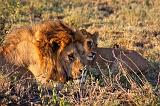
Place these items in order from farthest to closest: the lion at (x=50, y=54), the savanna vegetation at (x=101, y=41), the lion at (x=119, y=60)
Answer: the lion at (x=119, y=60)
the lion at (x=50, y=54)
the savanna vegetation at (x=101, y=41)

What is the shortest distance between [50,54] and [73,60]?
0.34 meters

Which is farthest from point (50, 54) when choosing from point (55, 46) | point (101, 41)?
point (101, 41)

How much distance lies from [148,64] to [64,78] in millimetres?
2716

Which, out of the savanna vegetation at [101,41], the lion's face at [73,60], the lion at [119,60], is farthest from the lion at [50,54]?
the lion at [119,60]

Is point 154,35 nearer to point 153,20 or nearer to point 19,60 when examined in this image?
point 153,20

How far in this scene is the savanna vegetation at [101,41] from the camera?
6.59 m

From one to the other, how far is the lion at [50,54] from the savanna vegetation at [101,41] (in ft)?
1.13

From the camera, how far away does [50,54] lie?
787 cm

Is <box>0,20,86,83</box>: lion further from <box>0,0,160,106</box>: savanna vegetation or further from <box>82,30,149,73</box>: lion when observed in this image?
<box>82,30,149,73</box>: lion

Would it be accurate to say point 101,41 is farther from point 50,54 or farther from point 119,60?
point 50,54

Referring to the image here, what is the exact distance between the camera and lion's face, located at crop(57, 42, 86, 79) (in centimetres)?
788

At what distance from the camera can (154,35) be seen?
13633 millimetres

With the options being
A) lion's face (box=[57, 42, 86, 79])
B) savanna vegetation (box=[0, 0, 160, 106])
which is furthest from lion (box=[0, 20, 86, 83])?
savanna vegetation (box=[0, 0, 160, 106])

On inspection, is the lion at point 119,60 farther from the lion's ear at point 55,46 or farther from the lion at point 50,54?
the lion's ear at point 55,46
